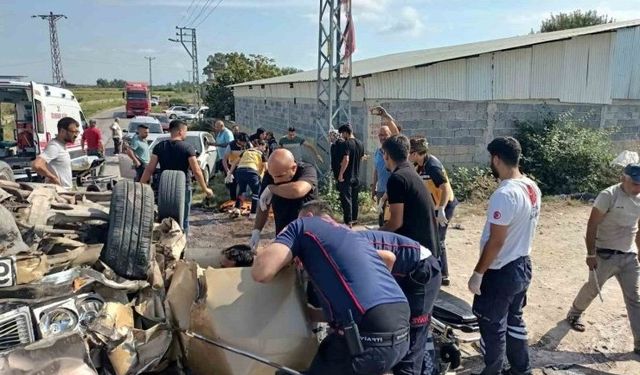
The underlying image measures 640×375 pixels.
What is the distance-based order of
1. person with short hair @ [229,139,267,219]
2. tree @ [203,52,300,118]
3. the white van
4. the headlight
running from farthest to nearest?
1. tree @ [203,52,300,118]
2. the white van
3. person with short hair @ [229,139,267,219]
4. the headlight

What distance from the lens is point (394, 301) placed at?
257 centimetres

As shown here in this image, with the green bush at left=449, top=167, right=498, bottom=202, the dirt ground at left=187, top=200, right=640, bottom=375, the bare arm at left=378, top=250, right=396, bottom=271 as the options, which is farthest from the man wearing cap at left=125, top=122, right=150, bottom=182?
the bare arm at left=378, top=250, right=396, bottom=271

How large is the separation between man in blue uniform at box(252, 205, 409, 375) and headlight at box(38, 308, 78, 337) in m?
1.15

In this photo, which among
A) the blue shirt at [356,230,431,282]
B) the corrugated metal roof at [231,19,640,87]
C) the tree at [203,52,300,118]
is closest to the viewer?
→ the blue shirt at [356,230,431,282]

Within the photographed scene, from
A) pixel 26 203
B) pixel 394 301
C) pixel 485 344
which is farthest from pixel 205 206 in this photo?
pixel 394 301

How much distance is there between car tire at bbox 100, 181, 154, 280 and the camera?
11.3 ft

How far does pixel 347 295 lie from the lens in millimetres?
2496

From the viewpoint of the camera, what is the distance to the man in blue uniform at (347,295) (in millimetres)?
2490

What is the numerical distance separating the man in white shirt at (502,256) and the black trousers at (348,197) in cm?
479

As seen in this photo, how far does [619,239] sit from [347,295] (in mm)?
3066

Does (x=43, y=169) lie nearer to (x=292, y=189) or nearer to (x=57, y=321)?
(x=292, y=189)

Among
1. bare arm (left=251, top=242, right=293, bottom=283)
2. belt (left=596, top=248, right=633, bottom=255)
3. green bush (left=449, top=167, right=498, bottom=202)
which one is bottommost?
green bush (left=449, top=167, right=498, bottom=202)

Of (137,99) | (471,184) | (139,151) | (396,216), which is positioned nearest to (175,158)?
(396,216)

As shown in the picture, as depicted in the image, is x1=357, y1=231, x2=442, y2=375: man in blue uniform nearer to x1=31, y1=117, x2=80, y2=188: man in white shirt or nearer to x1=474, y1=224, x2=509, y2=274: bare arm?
x1=474, y1=224, x2=509, y2=274: bare arm
